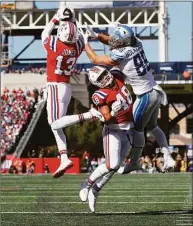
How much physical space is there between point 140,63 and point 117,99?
525mm

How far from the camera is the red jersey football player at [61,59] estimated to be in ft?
33.2

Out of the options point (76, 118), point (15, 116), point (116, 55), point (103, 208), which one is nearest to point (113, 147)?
point (76, 118)

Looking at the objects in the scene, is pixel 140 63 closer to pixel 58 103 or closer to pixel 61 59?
A: pixel 61 59

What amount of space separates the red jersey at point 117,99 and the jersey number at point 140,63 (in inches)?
13.0

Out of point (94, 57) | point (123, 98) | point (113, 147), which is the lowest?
point (113, 147)

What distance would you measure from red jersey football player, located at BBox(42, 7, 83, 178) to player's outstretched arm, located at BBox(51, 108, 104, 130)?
0.08m

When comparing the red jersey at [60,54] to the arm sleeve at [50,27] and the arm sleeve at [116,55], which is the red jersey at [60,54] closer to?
the arm sleeve at [50,27]

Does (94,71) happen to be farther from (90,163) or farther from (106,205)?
(90,163)

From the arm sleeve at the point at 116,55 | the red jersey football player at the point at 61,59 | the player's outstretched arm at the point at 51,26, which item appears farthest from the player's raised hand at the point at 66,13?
the arm sleeve at the point at 116,55

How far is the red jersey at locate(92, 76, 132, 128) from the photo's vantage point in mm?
10414

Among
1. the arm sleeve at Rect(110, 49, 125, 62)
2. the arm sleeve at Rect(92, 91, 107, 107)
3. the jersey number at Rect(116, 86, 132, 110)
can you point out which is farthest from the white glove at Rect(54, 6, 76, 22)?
the jersey number at Rect(116, 86, 132, 110)

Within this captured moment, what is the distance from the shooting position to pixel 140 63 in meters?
10.4

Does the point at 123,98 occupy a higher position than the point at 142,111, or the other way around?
the point at 123,98

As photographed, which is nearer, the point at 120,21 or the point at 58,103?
the point at 58,103
